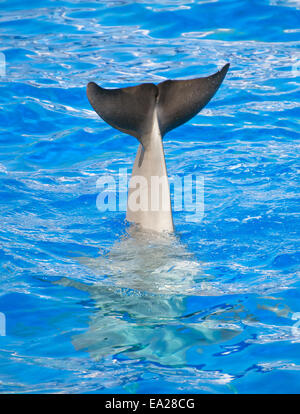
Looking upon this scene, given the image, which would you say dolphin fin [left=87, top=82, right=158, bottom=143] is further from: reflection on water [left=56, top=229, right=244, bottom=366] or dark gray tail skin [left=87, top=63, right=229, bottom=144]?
reflection on water [left=56, top=229, right=244, bottom=366]

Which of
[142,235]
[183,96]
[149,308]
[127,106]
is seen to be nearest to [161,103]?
[183,96]

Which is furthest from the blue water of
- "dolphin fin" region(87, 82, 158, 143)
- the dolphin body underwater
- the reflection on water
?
"dolphin fin" region(87, 82, 158, 143)

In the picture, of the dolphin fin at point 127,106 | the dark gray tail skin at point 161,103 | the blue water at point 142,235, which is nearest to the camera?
the blue water at point 142,235

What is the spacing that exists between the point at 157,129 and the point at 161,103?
201 mm

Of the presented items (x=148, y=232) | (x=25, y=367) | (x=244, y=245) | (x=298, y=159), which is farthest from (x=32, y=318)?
(x=298, y=159)

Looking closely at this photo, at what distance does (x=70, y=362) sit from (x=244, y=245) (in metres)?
2.10

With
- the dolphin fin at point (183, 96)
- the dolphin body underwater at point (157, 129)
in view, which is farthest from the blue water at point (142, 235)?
the dolphin fin at point (183, 96)

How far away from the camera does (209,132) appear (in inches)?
320

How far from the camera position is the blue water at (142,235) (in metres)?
4.00

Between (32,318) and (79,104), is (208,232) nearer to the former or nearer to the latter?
(32,318)

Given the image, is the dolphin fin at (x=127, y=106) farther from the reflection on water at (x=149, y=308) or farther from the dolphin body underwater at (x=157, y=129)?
the reflection on water at (x=149, y=308)

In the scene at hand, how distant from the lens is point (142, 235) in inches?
196

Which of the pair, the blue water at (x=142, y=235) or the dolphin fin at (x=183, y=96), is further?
the dolphin fin at (x=183, y=96)

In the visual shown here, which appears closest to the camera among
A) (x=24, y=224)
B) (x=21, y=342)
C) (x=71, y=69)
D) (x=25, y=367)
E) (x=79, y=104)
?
(x=25, y=367)
